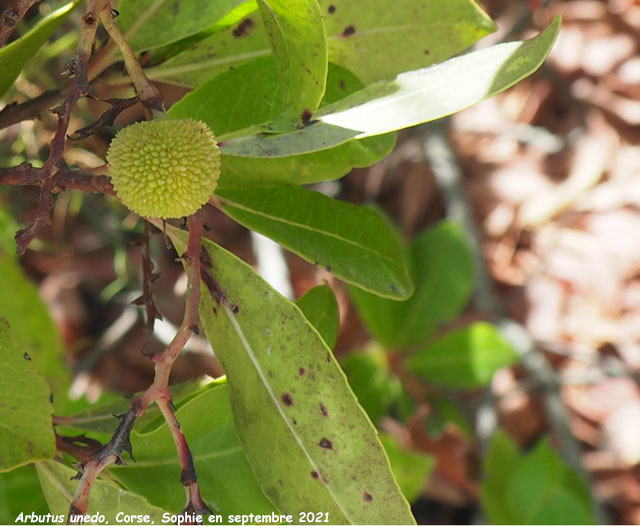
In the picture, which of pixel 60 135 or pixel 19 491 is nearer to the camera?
pixel 60 135

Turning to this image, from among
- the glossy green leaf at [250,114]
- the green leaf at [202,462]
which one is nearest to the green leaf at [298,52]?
the glossy green leaf at [250,114]

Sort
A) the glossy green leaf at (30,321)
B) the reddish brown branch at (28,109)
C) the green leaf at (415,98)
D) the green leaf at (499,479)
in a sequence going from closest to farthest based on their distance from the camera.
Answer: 1. the green leaf at (415,98)
2. the reddish brown branch at (28,109)
3. the glossy green leaf at (30,321)
4. the green leaf at (499,479)

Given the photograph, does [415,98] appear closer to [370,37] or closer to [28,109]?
[370,37]

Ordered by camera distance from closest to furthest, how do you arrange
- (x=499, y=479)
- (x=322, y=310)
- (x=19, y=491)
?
(x=322, y=310)
(x=19, y=491)
(x=499, y=479)

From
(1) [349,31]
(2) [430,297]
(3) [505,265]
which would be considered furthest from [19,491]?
(3) [505,265]

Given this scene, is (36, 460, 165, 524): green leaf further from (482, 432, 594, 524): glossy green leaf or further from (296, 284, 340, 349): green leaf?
(482, 432, 594, 524): glossy green leaf

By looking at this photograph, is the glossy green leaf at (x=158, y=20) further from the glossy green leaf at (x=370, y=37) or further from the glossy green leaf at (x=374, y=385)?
the glossy green leaf at (x=374, y=385)

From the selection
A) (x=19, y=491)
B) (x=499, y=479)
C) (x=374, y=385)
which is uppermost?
(x=19, y=491)
